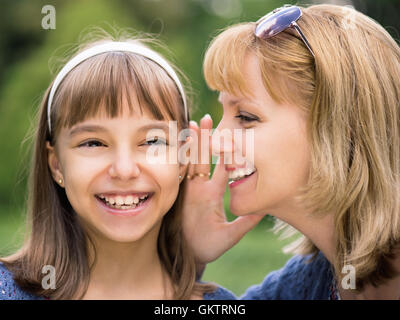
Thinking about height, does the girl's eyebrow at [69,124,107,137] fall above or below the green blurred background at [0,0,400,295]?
below

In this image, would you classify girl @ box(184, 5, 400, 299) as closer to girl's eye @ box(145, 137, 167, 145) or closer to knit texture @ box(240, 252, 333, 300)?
knit texture @ box(240, 252, 333, 300)

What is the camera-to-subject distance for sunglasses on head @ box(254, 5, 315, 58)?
282 centimetres

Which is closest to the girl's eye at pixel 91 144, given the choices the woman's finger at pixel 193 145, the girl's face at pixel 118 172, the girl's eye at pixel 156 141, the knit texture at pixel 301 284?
the girl's face at pixel 118 172

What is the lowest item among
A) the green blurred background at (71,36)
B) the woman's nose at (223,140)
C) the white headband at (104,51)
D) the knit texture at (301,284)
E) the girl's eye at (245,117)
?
the knit texture at (301,284)

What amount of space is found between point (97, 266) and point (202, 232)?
669 millimetres

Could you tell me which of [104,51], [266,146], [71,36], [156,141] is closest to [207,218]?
[266,146]

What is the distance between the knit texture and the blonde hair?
391 millimetres

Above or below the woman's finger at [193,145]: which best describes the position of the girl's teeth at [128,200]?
below

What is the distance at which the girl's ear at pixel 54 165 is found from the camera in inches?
110

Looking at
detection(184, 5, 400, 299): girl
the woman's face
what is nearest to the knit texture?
detection(184, 5, 400, 299): girl

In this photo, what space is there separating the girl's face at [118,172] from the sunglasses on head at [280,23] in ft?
2.42

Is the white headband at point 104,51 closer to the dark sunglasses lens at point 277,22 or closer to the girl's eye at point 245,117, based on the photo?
the girl's eye at point 245,117

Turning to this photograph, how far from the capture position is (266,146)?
112 inches
